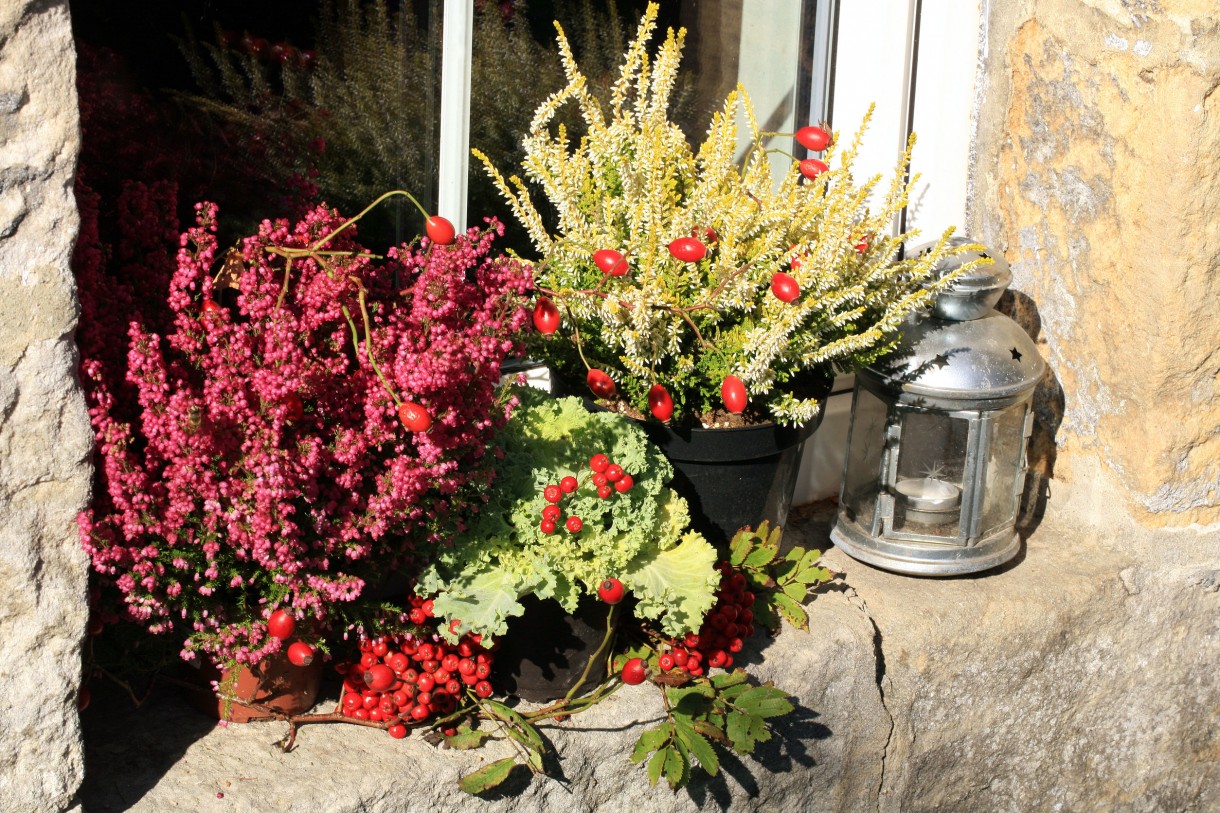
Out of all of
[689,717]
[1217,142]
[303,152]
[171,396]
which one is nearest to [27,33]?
[171,396]

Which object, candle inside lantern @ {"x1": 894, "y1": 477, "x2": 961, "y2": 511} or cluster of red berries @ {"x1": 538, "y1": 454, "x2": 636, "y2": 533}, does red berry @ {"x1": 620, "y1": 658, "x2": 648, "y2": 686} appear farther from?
candle inside lantern @ {"x1": 894, "y1": 477, "x2": 961, "y2": 511}

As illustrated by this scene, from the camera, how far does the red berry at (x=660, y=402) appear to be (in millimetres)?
2271

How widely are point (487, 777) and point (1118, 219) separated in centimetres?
195

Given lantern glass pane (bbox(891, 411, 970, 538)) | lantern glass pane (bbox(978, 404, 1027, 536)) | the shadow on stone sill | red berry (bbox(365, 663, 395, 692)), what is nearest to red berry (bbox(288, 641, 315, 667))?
red berry (bbox(365, 663, 395, 692))

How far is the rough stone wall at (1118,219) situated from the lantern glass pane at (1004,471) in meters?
0.29

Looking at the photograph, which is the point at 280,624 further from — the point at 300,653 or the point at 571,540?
the point at 571,540

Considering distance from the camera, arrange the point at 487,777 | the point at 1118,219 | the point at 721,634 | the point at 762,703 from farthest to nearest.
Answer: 1. the point at 1118,219
2. the point at 721,634
3. the point at 762,703
4. the point at 487,777

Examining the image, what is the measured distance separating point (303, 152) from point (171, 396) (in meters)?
0.72

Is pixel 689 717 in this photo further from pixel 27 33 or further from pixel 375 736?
pixel 27 33

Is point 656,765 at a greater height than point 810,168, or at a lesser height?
lesser

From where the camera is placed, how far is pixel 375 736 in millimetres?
2127

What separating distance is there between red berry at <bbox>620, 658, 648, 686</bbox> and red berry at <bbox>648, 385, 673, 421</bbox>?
0.46 meters

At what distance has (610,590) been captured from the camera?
210cm

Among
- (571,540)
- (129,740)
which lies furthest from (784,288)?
(129,740)
